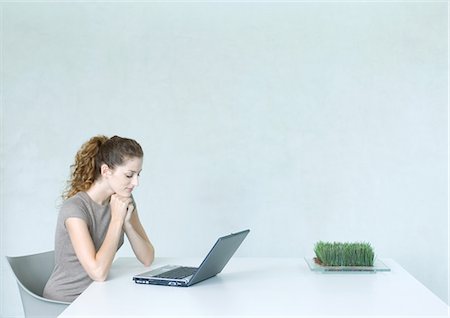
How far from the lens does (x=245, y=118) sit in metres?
4.66

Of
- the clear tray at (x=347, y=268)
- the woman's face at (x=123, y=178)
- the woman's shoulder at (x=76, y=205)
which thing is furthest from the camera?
the woman's face at (x=123, y=178)

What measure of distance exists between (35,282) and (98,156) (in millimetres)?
717

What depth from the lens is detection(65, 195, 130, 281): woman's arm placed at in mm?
2516

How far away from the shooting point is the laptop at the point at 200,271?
2359mm

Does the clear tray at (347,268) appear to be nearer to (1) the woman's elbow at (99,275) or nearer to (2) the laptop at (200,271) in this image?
(2) the laptop at (200,271)

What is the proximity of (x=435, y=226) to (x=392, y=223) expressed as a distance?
0.33 metres

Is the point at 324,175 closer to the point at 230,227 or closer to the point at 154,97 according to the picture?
the point at 230,227

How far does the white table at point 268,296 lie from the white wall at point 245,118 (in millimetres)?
1919

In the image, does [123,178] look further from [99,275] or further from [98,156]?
[99,275]

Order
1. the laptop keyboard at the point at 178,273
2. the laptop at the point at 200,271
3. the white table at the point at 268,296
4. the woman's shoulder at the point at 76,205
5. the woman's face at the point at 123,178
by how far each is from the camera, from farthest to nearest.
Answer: the woman's face at the point at 123,178 → the woman's shoulder at the point at 76,205 → the laptop keyboard at the point at 178,273 → the laptop at the point at 200,271 → the white table at the point at 268,296

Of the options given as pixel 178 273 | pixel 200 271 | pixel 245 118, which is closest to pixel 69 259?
pixel 178 273

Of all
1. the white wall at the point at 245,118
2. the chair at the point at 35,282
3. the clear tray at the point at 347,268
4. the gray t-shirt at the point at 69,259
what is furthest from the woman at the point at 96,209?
the white wall at the point at 245,118

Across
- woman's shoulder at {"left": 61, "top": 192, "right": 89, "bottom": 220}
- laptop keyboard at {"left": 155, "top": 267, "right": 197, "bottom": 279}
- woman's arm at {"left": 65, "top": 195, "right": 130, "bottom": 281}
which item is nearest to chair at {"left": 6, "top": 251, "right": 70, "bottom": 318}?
woman's arm at {"left": 65, "top": 195, "right": 130, "bottom": 281}

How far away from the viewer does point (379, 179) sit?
15.2 feet
